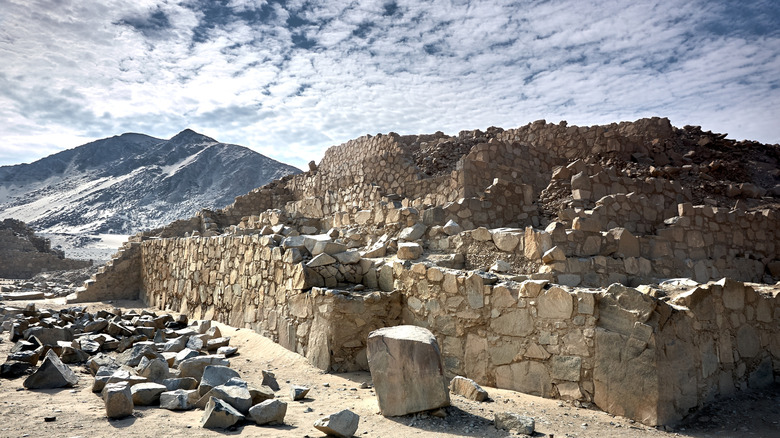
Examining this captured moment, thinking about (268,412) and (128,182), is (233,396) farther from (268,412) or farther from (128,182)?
(128,182)

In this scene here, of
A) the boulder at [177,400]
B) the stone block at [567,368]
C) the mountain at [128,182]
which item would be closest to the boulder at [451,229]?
the stone block at [567,368]

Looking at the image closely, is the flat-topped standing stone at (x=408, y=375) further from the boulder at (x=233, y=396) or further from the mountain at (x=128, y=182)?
the mountain at (x=128, y=182)

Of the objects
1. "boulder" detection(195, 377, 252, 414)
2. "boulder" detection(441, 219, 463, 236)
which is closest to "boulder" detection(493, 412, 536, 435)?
"boulder" detection(195, 377, 252, 414)

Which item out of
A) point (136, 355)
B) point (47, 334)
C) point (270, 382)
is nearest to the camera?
point (270, 382)

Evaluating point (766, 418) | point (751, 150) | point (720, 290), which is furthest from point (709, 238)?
point (751, 150)

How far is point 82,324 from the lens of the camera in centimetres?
769

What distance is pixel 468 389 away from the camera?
4684 mm

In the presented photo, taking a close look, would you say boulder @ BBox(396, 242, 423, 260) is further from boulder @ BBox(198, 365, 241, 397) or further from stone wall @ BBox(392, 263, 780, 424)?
boulder @ BBox(198, 365, 241, 397)

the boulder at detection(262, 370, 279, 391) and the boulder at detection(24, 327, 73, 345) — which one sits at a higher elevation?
the boulder at detection(24, 327, 73, 345)

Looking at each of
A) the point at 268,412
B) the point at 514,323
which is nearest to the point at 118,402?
the point at 268,412

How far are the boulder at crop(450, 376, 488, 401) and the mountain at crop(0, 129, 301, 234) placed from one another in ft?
174

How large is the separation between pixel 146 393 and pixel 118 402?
0.40m

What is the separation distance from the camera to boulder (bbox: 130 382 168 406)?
4.01m

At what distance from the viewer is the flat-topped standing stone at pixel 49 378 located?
174 inches
